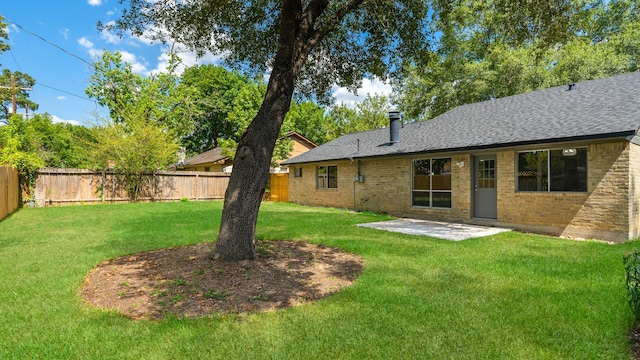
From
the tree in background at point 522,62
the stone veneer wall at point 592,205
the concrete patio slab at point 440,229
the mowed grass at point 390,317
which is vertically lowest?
the mowed grass at point 390,317

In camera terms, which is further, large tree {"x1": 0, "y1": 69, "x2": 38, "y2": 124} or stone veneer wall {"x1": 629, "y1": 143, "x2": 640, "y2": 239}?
large tree {"x1": 0, "y1": 69, "x2": 38, "y2": 124}

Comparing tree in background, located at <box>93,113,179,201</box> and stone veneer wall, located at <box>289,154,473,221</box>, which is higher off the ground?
tree in background, located at <box>93,113,179,201</box>

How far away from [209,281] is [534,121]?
10.7 m

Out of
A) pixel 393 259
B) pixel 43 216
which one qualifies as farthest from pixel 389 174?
pixel 43 216

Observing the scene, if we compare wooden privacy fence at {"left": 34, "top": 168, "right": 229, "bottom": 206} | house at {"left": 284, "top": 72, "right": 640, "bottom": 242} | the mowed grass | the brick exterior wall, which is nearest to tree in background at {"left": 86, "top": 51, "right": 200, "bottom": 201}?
wooden privacy fence at {"left": 34, "top": 168, "right": 229, "bottom": 206}

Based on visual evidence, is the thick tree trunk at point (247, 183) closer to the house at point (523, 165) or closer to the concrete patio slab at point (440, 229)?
the concrete patio slab at point (440, 229)

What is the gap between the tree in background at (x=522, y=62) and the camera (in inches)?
725

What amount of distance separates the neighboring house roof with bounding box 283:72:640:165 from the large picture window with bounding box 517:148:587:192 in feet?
2.13

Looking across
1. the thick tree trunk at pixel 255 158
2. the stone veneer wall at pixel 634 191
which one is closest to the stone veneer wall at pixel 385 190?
the stone veneer wall at pixel 634 191

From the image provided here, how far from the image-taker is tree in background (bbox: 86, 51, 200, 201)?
1897 cm

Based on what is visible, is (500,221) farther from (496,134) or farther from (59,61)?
(59,61)

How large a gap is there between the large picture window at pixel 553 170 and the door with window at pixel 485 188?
0.91 metres

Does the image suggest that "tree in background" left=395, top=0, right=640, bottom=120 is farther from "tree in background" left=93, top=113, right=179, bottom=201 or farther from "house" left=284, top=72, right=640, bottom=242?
"tree in background" left=93, top=113, right=179, bottom=201

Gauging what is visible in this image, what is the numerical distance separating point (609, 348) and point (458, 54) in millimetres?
24753
